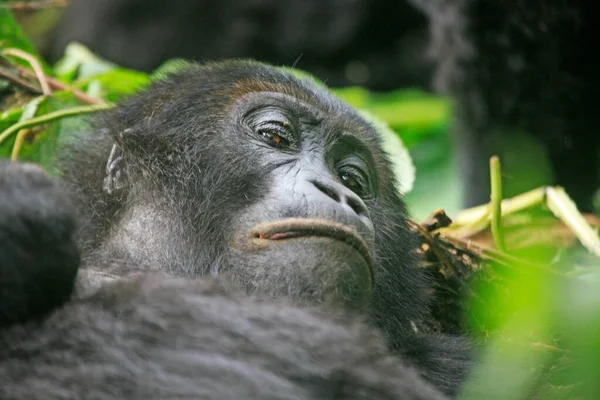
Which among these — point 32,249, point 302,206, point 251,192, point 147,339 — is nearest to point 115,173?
point 251,192

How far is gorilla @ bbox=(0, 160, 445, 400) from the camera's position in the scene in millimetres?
1620

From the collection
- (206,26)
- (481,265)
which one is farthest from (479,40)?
(206,26)

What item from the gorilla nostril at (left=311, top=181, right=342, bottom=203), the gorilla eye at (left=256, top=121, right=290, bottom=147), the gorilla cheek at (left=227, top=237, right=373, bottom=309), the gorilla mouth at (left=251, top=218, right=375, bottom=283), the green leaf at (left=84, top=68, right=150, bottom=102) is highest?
the green leaf at (left=84, top=68, right=150, bottom=102)

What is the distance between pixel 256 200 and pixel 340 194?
24 cm

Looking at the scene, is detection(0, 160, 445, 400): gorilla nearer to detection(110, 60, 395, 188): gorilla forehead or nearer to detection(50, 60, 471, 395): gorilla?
detection(50, 60, 471, 395): gorilla

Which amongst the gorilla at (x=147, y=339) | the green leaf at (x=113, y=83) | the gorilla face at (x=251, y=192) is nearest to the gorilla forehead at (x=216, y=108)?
the gorilla face at (x=251, y=192)

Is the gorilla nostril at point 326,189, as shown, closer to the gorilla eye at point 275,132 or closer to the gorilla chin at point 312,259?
the gorilla chin at point 312,259

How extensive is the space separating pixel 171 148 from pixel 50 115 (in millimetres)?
849

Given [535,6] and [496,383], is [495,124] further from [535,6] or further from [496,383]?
[496,383]

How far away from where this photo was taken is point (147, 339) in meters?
1.69

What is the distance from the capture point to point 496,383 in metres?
1.64

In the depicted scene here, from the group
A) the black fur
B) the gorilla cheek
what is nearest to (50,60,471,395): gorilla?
the gorilla cheek

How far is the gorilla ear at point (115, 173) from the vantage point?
2.61 m

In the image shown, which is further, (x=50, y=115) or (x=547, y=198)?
(x=547, y=198)
